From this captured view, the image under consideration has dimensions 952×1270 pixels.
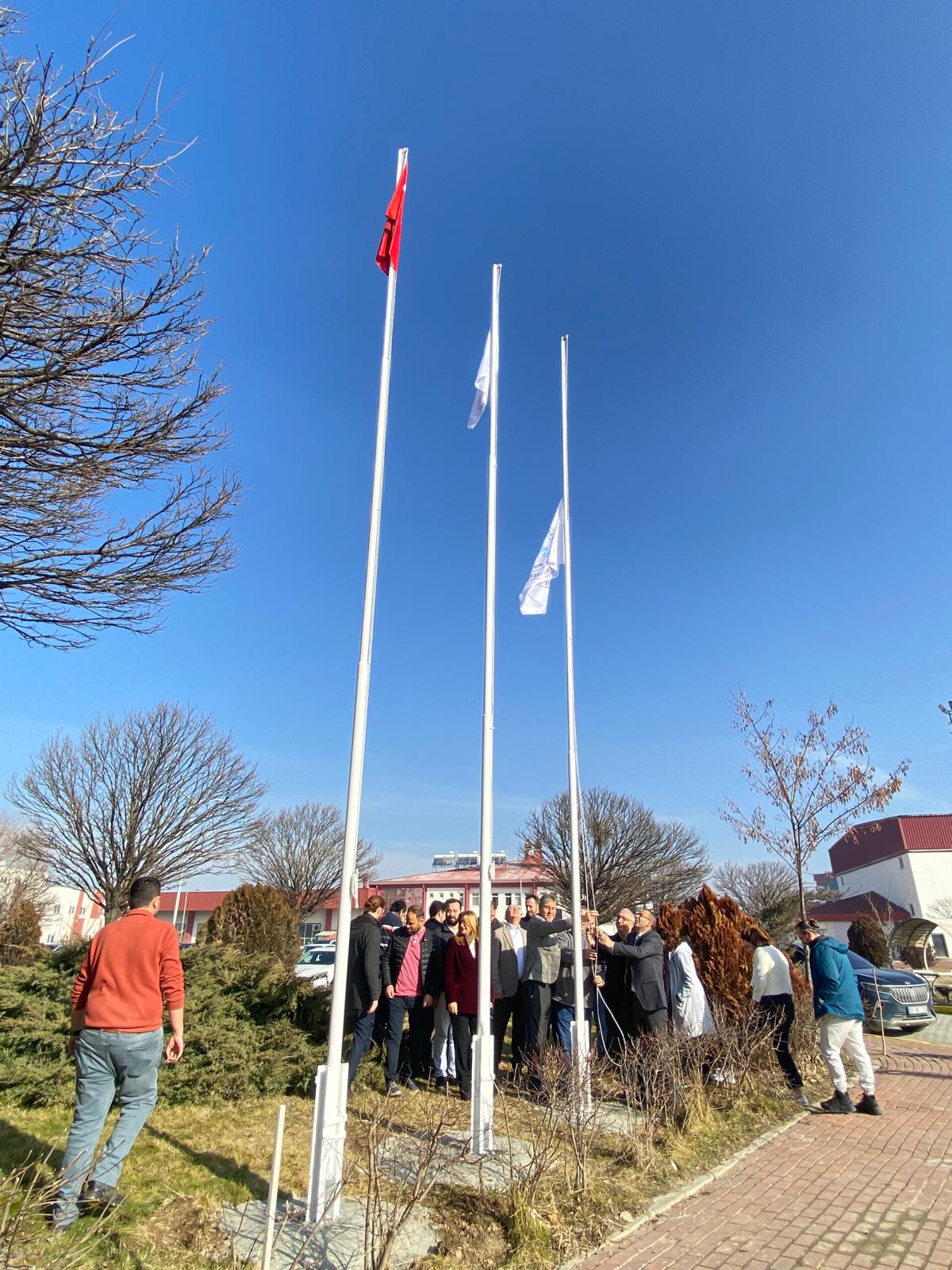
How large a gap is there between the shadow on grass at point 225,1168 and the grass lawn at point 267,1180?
11 mm

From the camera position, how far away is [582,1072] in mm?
5410

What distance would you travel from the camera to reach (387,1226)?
133 inches

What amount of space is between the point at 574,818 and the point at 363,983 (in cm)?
273

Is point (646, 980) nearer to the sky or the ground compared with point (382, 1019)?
nearer to the sky

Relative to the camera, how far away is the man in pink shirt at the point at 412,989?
24.3 ft

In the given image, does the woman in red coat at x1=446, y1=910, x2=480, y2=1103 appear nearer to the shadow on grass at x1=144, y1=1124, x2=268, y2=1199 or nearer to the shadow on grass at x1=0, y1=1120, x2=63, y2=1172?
the shadow on grass at x1=144, y1=1124, x2=268, y2=1199

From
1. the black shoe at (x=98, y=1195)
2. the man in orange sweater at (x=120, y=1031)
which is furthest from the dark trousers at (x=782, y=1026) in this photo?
the black shoe at (x=98, y=1195)

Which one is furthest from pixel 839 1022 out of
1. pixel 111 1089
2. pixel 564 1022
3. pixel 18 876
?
pixel 18 876

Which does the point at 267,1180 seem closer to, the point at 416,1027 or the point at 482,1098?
the point at 482,1098

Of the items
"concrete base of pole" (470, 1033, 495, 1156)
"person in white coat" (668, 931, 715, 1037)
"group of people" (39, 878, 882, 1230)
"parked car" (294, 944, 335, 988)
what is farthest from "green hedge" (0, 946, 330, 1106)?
"parked car" (294, 944, 335, 988)

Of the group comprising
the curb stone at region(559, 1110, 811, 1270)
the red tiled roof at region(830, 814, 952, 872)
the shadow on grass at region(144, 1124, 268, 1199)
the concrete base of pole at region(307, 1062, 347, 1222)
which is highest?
the red tiled roof at region(830, 814, 952, 872)

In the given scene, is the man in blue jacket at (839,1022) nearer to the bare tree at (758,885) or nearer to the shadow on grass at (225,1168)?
the shadow on grass at (225,1168)

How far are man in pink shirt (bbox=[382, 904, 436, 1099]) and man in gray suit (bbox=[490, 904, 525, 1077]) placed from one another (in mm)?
673

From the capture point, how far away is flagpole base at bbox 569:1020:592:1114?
5.04 meters
